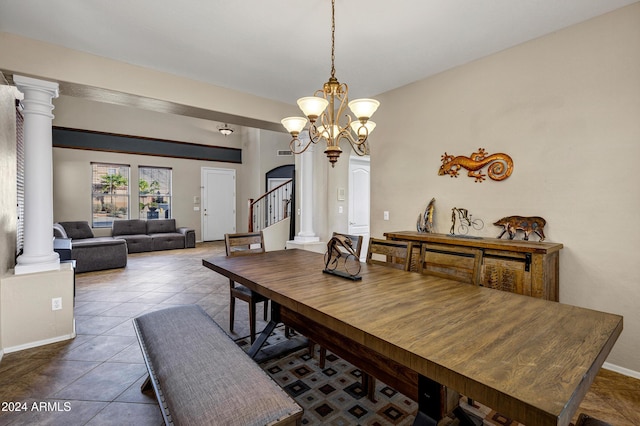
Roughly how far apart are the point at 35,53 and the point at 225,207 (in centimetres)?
700

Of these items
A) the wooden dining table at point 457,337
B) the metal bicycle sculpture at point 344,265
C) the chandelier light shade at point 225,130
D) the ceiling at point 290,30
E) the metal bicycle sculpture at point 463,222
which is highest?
the chandelier light shade at point 225,130

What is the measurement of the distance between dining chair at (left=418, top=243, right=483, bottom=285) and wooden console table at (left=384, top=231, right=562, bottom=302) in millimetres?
102

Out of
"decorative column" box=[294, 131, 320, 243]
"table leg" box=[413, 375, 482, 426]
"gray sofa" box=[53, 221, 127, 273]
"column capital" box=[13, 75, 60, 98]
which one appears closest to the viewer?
"table leg" box=[413, 375, 482, 426]

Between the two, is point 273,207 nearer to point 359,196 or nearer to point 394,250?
point 359,196

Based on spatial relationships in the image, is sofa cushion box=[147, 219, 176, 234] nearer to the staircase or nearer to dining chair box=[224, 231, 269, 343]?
the staircase

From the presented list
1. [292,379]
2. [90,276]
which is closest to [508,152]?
[292,379]

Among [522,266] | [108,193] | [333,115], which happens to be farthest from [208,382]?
[108,193]

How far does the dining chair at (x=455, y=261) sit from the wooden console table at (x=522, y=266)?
10 centimetres

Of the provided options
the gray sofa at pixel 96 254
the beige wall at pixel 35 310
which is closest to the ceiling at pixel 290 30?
the beige wall at pixel 35 310

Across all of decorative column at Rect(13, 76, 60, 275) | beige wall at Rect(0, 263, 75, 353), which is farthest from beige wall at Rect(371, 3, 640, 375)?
decorative column at Rect(13, 76, 60, 275)

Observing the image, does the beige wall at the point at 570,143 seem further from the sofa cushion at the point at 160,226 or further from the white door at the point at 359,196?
the sofa cushion at the point at 160,226

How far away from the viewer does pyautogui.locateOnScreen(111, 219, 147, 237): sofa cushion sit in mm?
7613

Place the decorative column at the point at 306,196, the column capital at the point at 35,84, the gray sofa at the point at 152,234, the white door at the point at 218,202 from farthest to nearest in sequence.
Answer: the white door at the point at 218,202, the gray sofa at the point at 152,234, the decorative column at the point at 306,196, the column capital at the point at 35,84

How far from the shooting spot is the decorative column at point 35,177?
273 centimetres
